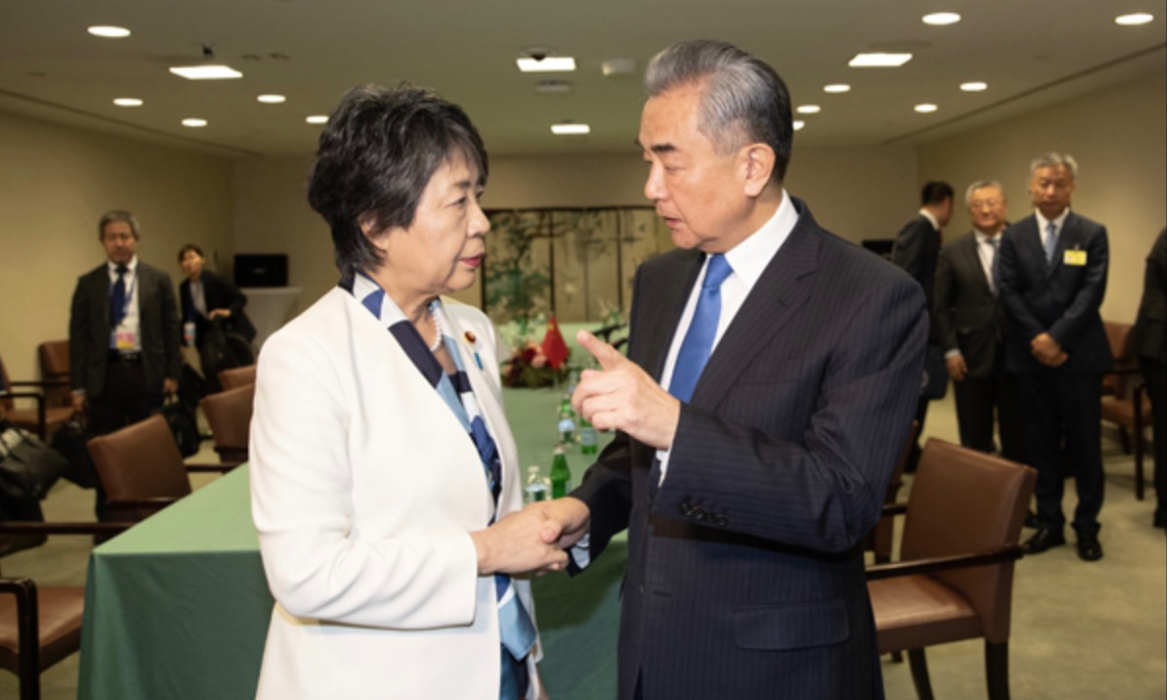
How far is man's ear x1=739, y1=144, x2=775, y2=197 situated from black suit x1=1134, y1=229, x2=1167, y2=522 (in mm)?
4764

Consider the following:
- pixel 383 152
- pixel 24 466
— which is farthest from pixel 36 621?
pixel 383 152

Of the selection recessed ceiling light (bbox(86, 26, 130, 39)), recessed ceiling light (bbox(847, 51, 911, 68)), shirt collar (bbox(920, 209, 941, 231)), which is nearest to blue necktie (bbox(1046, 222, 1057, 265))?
shirt collar (bbox(920, 209, 941, 231))

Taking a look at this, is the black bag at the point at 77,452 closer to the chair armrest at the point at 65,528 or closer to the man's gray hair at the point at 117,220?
the man's gray hair at the point at 117,220

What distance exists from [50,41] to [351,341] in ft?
Result: 19.0

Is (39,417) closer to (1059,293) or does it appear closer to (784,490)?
(1059,293)

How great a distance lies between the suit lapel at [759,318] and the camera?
1553 mm

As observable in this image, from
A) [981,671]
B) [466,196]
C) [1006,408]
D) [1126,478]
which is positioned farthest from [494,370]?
[1126,478]

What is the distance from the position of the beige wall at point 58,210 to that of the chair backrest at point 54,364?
8 centimetres

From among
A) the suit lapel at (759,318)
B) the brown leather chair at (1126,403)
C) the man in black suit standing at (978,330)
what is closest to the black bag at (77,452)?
the suit lapel at (759,318)

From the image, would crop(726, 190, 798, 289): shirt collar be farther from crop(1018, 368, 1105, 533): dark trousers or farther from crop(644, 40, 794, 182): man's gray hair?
crop(1018, 368, 1105, 533): dark trousers

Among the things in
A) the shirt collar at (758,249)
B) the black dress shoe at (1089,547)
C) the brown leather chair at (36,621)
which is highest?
the shirt collar at (758,249)

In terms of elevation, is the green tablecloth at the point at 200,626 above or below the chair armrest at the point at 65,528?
below

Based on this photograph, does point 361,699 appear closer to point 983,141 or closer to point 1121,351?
point 1121,351

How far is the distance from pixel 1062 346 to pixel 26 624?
4671mm
